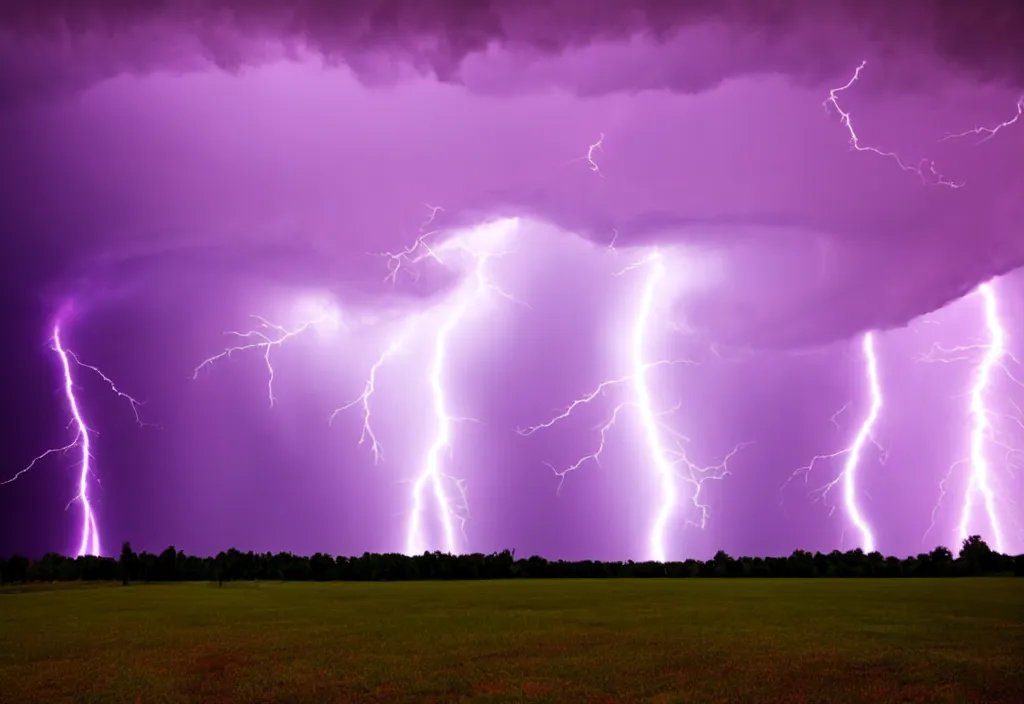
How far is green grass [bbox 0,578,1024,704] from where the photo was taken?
9.84 metres

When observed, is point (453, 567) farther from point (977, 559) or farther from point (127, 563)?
point (977, 559)

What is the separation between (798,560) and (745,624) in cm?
3787

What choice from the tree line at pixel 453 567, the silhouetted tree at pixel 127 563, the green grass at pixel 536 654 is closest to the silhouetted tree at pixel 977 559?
the tree line at pixel 453 567

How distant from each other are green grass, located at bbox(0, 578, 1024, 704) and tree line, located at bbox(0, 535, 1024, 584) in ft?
90.0

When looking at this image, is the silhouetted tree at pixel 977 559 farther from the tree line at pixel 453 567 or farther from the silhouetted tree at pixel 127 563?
the silhouetted tree at pixel 127 563

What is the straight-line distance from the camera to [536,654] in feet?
41.4

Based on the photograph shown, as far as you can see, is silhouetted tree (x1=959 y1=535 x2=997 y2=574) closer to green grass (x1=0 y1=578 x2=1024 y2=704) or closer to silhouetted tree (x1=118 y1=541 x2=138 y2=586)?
green grass (x1=0 y1=578 x2=1024 y2=704)

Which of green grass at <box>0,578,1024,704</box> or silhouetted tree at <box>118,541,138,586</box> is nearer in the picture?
green grass at <box>0,578,1024,704</box>

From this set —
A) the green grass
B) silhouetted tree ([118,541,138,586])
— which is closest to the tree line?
silhouetted tree ([118,541,138,586])

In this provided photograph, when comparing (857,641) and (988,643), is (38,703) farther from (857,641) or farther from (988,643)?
(988,643)

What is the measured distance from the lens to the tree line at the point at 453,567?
46188mm

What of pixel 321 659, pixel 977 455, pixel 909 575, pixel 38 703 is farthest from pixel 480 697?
pixel 909 575

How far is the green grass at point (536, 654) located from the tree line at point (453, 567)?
27.4m

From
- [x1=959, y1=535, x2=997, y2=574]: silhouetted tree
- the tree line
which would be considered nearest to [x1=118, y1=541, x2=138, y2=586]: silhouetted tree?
the tree line
